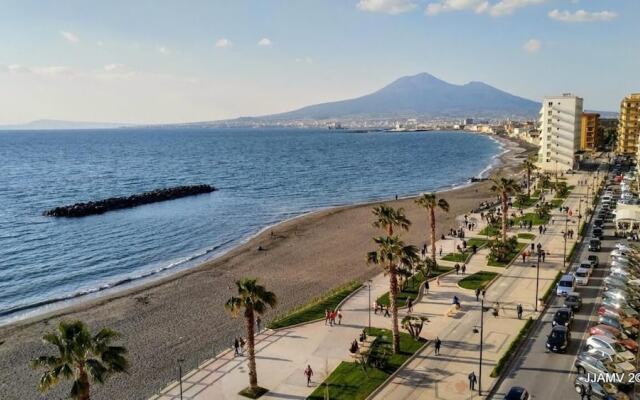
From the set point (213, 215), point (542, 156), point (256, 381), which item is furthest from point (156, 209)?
point (542, 156)

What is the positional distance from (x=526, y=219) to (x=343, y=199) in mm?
37957

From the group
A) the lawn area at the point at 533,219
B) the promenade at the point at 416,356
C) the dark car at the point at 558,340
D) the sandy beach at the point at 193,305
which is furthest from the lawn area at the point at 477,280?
the lawn area at the point at 533,219

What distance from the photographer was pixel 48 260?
5712 cm

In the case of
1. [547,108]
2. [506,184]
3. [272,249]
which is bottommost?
[272,249]

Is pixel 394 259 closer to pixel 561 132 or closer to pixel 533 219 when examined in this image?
pixel 533 219

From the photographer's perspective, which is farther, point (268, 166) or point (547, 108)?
point (268, 166)

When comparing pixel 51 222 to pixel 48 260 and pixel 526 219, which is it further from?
pixel 526 219

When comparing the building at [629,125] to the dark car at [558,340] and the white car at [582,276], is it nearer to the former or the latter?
the white car at [582,276]

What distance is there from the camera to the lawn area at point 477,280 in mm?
41469

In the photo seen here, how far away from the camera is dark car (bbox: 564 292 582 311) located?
35375mm

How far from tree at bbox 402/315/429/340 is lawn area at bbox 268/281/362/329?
257 inches

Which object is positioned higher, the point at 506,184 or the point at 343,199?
the point at 506,184

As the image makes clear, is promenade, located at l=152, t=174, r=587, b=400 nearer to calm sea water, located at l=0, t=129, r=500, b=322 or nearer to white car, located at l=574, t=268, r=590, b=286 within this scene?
white car, located at l=574, t=268, r=590, b=286

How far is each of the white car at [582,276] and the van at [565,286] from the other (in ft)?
4.28
